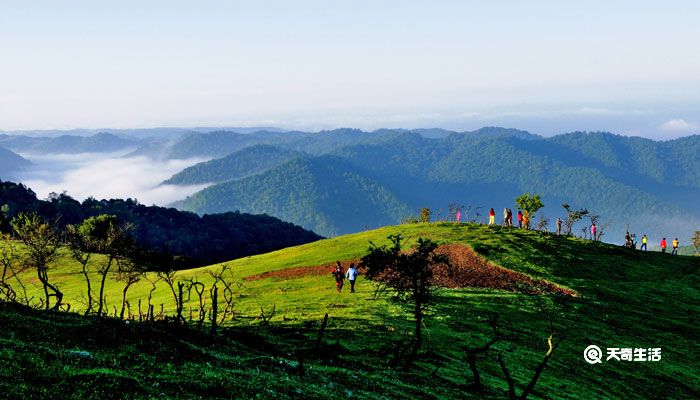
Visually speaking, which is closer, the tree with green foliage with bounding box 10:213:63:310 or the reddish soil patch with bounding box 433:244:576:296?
the tree with green foliage with bounding box 10:213:63:310

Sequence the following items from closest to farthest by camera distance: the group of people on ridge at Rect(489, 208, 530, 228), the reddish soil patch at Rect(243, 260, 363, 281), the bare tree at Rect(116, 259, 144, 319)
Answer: the bare tree at Rect(116, 259, 144, 319) < the reddish soil patch at Rect(243, 260, 363, 281) < the group of people on ridge at Rect(489, 208, 530, 228)

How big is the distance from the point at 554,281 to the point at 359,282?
1077 inches

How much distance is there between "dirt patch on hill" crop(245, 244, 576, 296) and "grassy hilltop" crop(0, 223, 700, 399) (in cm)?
101

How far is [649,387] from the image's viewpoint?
44.9 meters

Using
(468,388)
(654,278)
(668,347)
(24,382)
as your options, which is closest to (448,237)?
(654,278)

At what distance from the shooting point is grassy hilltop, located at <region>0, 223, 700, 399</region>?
24.5 metres

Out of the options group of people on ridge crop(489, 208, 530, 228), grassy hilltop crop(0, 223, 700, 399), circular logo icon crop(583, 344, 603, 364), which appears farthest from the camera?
group of people on ridge crop(489, 208, 530, 228)

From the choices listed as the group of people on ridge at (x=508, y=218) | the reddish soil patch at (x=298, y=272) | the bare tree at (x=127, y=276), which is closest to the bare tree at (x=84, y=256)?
the bare tree at (x=127, y=276)

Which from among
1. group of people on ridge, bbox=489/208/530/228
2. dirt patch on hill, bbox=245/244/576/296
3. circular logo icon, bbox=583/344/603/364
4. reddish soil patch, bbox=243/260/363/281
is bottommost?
circular logo icon, bbox=583/344/603/364

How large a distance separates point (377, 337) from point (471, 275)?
111 feet

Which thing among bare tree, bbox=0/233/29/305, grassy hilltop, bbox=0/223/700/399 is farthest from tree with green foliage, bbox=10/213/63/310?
grassy hilltop, bbox=0/223/700/399

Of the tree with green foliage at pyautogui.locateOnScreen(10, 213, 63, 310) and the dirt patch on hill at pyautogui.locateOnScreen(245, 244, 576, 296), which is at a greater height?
the tree with green foliage at pyautogui.locateOnScreen(10, 213, 63, 310)

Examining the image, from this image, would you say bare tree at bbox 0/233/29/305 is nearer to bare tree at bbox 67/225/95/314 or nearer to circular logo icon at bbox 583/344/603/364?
bare tree at bbox 67/225/95/314

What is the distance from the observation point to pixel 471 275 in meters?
75.6
